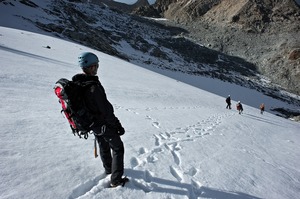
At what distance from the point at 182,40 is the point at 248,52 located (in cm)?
2572

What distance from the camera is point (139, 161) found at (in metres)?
5.81

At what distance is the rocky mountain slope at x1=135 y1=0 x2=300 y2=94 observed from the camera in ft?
268

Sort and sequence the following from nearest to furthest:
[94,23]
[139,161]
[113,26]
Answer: [139,161]
[94,23]
[113,26]

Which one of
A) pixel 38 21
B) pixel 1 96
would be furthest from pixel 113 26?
pixel 1 96

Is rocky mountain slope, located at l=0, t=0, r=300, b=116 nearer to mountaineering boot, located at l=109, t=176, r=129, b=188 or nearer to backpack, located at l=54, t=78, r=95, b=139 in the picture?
backpack, located at l=54, t=78, r=95, b=139

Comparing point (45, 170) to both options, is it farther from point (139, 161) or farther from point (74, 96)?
point (139, 161)

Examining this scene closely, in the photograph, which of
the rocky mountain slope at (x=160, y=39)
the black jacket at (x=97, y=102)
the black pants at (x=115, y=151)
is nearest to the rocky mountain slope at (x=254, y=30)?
the rocky mountain slope at (x=160, y=39)

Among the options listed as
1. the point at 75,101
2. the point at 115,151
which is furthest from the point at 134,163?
the point at 75,101

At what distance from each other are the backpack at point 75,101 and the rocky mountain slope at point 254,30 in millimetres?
79741

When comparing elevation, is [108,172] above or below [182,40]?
below

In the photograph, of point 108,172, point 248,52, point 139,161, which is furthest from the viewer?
point 248,52

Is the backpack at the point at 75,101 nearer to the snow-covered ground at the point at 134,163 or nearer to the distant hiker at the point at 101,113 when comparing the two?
the distant hiker at the point at 101,113

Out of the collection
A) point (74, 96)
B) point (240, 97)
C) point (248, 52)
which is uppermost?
point (248, 52)

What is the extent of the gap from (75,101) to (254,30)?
119619mm
